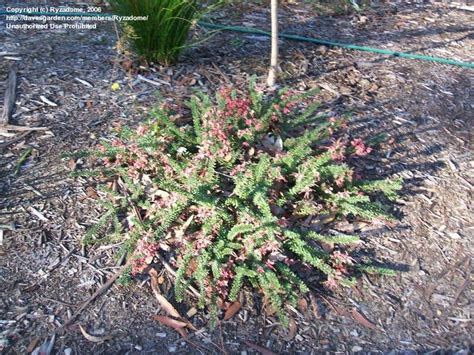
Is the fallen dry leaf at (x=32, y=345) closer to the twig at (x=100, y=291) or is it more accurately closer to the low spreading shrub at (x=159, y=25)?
the twig at (x=100, y=291)

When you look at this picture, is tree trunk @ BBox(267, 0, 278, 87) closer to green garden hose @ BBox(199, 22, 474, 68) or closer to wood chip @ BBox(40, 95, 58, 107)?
green garden hose @ BBox(199, 22, 474, 68)

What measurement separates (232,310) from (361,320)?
55 cm

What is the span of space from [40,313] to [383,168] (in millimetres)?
1844

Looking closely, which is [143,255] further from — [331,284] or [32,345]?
[331,284]

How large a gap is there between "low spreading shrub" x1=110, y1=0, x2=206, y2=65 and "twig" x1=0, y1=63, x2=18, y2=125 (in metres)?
0.70

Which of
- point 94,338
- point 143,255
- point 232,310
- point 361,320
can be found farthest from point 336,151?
point 94,338

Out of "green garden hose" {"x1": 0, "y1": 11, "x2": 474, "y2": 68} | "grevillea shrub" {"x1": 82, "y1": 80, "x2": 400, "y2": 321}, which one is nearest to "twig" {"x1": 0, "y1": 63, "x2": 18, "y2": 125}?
"grevillea shrub" {"x1": 82, "y1": 80, "x2": 400, "y2": 321}

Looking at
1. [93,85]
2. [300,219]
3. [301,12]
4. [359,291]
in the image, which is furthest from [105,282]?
[301,12]

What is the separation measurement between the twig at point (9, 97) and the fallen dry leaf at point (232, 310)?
5.14 ft

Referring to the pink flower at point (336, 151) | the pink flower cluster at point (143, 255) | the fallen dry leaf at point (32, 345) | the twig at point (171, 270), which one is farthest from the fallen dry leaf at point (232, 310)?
the pink flower at point (336, 151)

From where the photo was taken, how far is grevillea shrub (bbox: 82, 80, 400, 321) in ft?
7.91

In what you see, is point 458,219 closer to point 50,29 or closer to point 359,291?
point 359,291

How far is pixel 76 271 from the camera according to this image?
7.93ft

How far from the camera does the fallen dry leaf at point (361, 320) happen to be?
241cm
